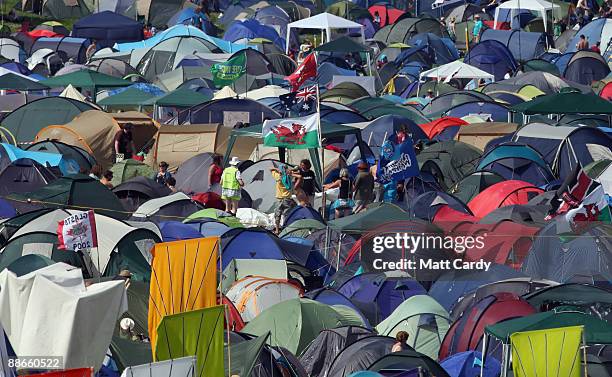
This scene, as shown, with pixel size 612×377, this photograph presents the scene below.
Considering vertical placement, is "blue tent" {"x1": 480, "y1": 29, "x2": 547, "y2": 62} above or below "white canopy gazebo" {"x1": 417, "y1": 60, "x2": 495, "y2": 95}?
below

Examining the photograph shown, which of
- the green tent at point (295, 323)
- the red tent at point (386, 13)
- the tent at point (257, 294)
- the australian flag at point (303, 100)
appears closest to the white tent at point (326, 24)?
the red tent at point (386, 13)

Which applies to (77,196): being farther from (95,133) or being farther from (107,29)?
(107,29)

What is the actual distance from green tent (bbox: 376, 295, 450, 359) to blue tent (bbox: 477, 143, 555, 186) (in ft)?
24.7

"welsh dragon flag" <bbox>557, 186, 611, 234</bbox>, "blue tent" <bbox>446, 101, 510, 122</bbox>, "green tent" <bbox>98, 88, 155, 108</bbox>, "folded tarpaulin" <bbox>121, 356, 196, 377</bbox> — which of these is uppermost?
"folded tarpaulin" <bbox>121, 356, 196, 377</bbox>

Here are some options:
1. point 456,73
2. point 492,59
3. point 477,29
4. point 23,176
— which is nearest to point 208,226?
point 23,176

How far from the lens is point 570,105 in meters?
28.1

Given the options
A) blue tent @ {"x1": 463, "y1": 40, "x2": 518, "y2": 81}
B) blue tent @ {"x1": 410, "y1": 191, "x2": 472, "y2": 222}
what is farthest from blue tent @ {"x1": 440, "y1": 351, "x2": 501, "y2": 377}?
blue tent @ {"x1": 463, "y1": 40, "x2": 518, "y2": 81}

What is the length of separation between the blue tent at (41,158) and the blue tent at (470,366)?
33.7ft

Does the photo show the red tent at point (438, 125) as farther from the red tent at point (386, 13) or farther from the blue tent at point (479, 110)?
the red tent at point (386, 13)

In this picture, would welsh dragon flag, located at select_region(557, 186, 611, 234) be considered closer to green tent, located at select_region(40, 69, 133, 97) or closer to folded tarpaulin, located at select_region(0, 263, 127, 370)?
folded tarpaulin, located at select_region(0, 263, 127, 370)

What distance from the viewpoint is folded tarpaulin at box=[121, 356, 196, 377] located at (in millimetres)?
13352

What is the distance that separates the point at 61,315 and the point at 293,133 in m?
10.5

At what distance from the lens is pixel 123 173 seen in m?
26.3

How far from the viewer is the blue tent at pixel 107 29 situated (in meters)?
42.5
